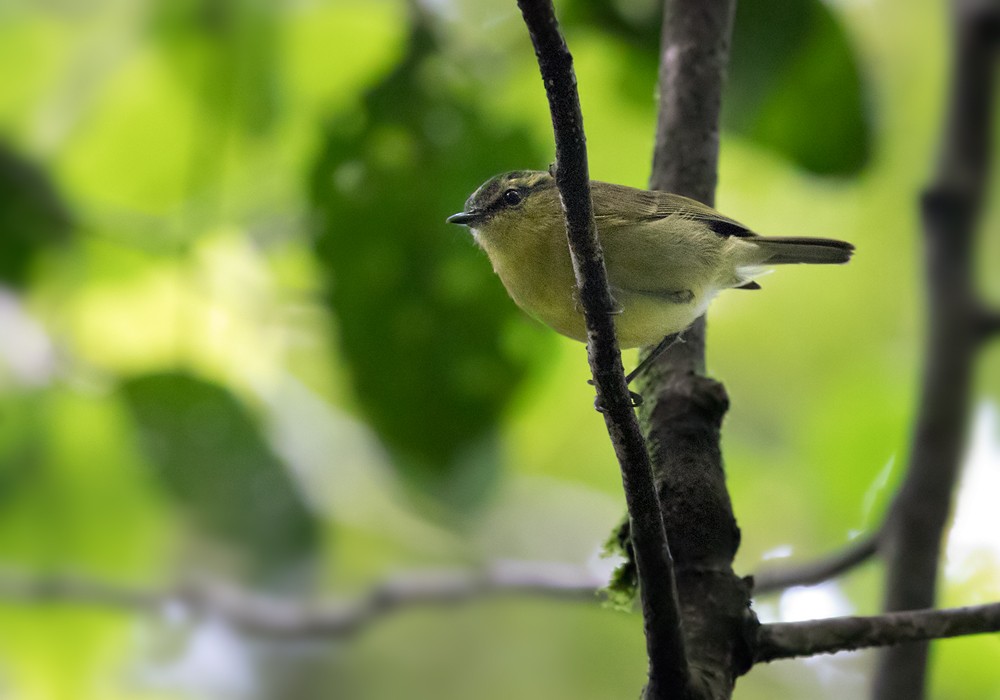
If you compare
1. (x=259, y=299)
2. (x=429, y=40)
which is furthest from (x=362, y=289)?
(x=429, y=40)

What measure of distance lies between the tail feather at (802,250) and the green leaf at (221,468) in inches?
76.5

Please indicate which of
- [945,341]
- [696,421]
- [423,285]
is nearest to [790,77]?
[945,341]

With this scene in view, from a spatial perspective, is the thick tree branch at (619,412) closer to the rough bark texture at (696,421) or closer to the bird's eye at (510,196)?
the rough bark texture at (696,421)

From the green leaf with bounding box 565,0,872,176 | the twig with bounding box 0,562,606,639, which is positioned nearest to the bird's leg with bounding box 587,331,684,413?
the twig with bounding box 0,562,606,639

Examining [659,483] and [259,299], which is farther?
[259,299]

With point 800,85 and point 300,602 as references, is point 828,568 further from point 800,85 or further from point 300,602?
point 300,602

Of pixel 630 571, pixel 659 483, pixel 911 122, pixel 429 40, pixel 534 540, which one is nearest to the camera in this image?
pixel 659 483

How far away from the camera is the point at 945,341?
288cm

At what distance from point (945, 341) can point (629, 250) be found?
3.06 ft

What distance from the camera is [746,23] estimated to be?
3488mm

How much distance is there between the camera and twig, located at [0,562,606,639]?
357cm

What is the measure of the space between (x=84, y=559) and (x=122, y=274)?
1.23 metres

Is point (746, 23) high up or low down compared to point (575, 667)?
up

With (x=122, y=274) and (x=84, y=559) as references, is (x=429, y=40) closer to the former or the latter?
(x=122, y=274)
